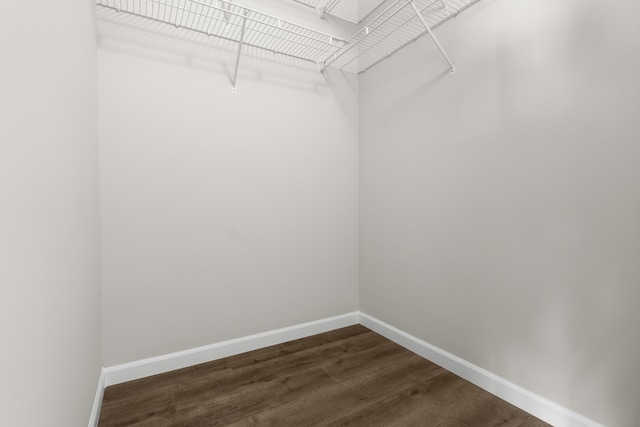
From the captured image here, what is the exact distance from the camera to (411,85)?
175 cm

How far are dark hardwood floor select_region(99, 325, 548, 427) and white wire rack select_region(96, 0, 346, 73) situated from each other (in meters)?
1.74

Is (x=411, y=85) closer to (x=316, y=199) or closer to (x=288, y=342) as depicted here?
(x=316, y=199)

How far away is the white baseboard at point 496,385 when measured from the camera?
1.13m

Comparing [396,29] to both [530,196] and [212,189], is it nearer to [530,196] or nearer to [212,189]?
[530,196]

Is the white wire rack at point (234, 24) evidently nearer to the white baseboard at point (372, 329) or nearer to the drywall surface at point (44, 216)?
the drywall surface at point (44, 216)

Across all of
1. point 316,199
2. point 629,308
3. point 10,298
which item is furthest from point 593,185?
point 10,298

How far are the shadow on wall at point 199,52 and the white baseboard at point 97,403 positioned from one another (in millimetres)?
1551

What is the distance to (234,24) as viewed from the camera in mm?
1552

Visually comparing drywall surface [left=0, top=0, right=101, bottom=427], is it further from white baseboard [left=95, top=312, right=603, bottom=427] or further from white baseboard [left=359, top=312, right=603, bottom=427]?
white baseboard [left=359, top=312, right=603, bottom=427]

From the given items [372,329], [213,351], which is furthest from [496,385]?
[213,351]

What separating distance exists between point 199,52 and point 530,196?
1.77 meters

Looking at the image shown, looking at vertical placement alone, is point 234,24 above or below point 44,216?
above

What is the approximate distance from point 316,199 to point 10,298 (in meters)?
1.63

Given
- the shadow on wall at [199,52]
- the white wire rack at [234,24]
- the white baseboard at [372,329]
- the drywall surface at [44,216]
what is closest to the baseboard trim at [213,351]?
the white baseboard at [372,329]
